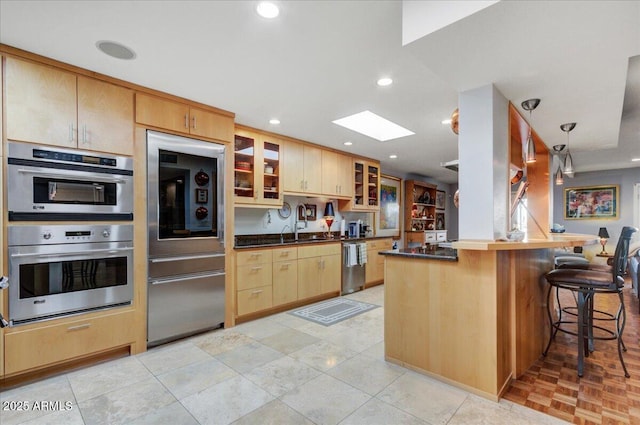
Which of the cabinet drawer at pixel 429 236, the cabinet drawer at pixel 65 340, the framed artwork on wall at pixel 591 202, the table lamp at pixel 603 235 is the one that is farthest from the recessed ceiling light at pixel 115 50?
the framed artwork on wall at pixel 591 202

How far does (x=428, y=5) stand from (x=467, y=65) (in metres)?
0.48

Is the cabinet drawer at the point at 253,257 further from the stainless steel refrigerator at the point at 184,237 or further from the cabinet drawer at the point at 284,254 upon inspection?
the stainless steel refrigerator at the point at 184,237

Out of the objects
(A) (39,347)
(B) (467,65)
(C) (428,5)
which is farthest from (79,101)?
(B) (467,65)

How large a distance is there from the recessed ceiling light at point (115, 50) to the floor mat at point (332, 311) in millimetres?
3058

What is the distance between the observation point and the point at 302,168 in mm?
4484

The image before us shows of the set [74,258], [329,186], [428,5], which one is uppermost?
[428,5]

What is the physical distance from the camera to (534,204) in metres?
3.88

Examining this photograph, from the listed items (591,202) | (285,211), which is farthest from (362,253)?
(591,202)

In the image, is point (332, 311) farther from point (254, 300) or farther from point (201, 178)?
point (201, 178)

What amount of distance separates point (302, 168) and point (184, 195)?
1.86m

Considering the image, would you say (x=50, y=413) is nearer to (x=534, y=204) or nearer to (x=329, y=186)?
(x=329, y=186)

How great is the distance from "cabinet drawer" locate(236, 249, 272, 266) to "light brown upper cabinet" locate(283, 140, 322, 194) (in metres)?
1.00

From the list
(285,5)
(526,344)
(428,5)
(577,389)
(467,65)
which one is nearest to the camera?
(428,5)

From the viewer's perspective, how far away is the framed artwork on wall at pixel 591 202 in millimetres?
7078
